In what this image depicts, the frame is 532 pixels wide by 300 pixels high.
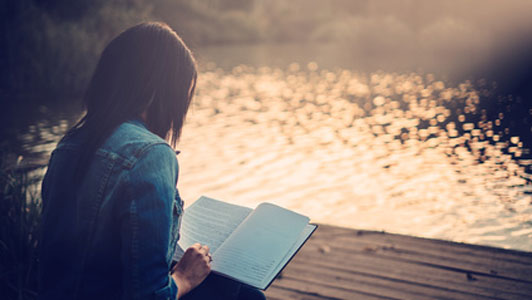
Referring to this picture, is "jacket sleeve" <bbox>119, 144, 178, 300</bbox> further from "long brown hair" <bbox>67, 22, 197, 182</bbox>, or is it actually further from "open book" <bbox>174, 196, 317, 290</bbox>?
"open book" <bbox>174, 196, 317, 290</bbox>

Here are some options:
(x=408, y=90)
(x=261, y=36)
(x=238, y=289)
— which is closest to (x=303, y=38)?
(x=261, y=36)

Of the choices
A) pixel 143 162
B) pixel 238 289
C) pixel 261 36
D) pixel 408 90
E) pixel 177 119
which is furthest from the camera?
pixel 261 36

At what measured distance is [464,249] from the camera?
3.42 meters

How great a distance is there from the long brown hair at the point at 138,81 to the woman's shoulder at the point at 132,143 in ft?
0.11

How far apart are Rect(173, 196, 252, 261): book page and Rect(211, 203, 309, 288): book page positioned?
51 millimetres

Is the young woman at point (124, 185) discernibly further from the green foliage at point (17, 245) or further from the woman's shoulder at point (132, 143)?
Answer: the green foliage at point (17, 245)

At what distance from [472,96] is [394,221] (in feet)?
27.9

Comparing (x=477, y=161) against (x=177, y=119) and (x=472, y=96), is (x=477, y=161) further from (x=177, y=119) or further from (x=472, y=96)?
(x=177, y=119)

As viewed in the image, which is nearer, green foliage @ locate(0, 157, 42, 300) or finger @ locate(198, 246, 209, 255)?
finger @ locate(198, 246, 209, 255)

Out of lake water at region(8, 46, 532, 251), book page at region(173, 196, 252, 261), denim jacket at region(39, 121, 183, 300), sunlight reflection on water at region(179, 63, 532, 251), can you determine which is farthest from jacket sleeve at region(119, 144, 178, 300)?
sunlight reflection on water at region(179, 63, 532, 251)

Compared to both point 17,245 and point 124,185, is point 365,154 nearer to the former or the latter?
point 17,245

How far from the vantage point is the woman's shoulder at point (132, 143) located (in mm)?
1182

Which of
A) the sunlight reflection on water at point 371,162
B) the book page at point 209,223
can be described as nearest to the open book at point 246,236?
the book page at point 209,223

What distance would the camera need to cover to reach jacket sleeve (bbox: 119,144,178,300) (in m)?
1.13
